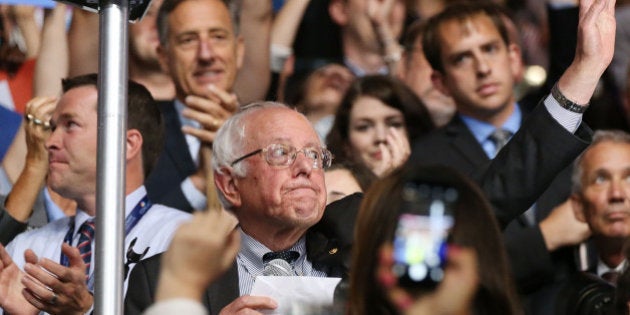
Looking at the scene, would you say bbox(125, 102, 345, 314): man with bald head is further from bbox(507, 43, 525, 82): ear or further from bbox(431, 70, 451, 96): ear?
bbox(507, 43, 525, 82): ear

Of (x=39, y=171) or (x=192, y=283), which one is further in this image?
(x=39, y=171)

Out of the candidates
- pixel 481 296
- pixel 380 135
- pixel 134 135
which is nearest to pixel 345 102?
pixel 380 135

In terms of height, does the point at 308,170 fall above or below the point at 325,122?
above

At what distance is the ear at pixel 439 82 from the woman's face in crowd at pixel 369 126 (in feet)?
0.77

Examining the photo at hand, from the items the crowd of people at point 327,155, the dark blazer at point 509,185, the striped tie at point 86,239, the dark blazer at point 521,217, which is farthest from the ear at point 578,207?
the striped tie at point 86,239

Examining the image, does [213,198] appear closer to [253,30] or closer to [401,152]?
[401,152]

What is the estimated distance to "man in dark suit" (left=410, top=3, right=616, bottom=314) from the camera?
5191mm

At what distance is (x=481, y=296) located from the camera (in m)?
2.48

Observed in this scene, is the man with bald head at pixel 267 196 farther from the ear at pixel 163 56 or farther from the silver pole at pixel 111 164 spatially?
the ear at pixel 163 56

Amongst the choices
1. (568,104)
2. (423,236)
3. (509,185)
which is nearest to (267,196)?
(509,185)

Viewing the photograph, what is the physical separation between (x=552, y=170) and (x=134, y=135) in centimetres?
170

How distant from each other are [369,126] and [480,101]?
462 mm

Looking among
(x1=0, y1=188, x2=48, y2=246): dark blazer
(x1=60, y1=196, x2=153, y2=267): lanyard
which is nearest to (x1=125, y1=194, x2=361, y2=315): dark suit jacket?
(x1=60, y1=196, x2=153, y2=267): lanyard

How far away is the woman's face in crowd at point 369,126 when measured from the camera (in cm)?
563
